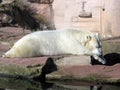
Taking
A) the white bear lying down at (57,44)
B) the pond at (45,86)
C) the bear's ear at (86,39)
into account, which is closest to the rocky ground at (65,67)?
the pond at (45,86)

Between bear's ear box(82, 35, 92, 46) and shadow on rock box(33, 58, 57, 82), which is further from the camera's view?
bear's ear box(82, 35, 92, 46)

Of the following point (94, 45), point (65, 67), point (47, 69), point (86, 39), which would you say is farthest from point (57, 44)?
point (47, 69)

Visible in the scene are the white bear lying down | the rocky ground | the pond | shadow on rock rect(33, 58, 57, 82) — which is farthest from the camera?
the white bear lying down

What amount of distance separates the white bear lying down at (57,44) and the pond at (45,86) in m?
1.51

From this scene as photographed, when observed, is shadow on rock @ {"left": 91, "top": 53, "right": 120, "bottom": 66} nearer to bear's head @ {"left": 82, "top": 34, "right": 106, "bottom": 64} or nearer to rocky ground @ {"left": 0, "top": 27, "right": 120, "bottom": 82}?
rocky ground @ {"left": 0, "top": 27, "right": 120, "bottom": 82}

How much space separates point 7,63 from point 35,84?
1096 mm

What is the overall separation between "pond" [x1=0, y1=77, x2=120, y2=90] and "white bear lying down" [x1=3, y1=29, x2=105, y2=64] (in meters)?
1.51

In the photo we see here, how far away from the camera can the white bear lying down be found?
9.81m

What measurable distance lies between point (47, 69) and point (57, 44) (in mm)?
1617

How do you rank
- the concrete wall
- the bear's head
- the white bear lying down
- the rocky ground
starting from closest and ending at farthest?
the rocky ground → the bear's head → the white bear lying down → the concrete wall

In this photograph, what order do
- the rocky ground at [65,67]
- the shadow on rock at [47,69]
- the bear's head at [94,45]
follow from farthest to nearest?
the bear's head at [94,45] → the shadow on rock at [47,69] → the rocky ground at [65,67]

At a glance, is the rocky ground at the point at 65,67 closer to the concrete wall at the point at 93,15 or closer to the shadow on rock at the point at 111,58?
the shadow on rock at the point at 111,58

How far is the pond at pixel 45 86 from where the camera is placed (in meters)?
7.88

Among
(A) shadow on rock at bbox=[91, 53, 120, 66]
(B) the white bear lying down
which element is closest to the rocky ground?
(A) shadow on rock at bbox=[91, 53, 120, 66]
